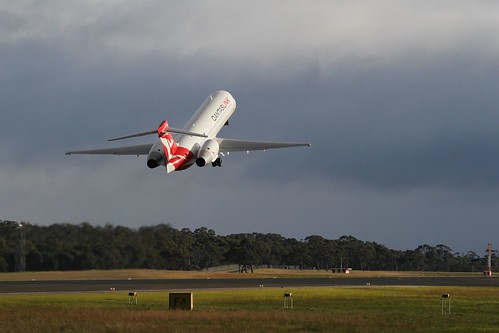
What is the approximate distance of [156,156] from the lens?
324 ft

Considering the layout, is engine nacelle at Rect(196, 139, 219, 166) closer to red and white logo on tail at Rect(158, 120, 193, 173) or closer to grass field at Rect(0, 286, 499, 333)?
red and white logo on tail at Rect(158, 120, 193, 173)

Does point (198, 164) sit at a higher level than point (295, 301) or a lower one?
higher

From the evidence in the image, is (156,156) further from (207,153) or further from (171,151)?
(207,153)

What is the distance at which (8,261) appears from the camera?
90.7 m

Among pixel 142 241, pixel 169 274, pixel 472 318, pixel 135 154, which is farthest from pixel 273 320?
pixel 169 274

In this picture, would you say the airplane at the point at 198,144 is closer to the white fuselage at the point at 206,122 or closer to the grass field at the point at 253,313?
the white fuselage at the point at 206,122

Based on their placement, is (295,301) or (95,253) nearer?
(95,253)

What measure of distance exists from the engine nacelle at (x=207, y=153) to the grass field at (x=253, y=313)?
13.4m

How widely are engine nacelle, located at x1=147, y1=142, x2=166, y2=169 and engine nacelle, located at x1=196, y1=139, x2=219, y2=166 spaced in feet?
14.8

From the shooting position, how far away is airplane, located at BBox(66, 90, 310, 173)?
98.8 meters

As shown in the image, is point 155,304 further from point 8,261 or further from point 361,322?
point 361,322

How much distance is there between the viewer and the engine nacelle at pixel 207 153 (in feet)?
336

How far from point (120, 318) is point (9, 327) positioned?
8.58 metres

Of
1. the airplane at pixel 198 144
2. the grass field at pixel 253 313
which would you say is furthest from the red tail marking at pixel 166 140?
the grass field at pixel 253 313
